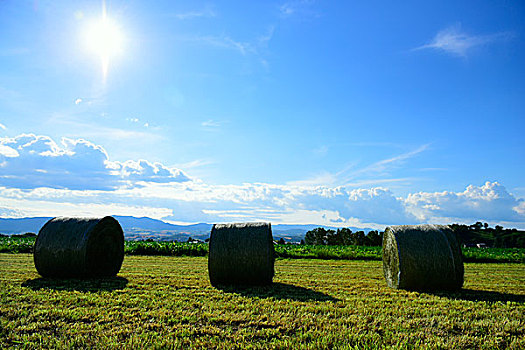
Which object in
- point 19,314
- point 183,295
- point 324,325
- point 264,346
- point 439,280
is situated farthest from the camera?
point 439,280

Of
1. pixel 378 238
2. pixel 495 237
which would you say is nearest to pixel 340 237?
pixel 378 238

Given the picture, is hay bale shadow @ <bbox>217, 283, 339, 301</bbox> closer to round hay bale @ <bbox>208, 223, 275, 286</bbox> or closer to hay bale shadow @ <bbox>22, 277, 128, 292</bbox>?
round hay bale @ <bbox>208, 223, 275, 286</bbox>

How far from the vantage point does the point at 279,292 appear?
27.1 ft

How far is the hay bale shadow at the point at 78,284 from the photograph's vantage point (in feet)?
27.2

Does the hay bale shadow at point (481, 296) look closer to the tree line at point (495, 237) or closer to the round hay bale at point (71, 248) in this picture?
the round hay bale at point (71, 248)

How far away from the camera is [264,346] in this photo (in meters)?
4.61

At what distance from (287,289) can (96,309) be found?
432 centimetres

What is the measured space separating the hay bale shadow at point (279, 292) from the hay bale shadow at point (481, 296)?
2790 millimetres

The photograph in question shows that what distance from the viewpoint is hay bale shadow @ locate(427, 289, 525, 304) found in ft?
25.5

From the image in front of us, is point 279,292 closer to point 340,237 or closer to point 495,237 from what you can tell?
point 340,237

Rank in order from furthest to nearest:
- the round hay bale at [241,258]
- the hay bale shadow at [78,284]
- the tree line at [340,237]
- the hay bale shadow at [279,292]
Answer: the tree line at [340,237] < the round hay bale at [241,258] < the hay bale shadow at [78,284] < the hay bale shadow at [279,292]

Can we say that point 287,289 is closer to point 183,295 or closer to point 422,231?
point 183,295

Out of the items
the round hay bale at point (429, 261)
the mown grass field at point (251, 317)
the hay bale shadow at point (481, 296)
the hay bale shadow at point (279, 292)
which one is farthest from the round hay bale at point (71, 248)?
the hay bale shadow at point (481, 296)

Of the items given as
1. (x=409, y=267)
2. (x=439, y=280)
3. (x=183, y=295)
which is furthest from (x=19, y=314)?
(x=439, y=280)
